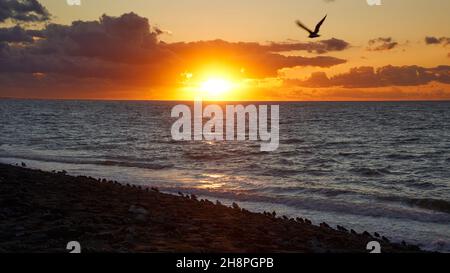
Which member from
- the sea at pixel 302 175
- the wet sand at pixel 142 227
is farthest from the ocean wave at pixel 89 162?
the wet sand at pixel 142 227

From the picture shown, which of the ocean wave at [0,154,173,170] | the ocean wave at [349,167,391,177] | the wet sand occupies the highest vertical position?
the wet sand

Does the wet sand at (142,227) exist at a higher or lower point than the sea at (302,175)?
higher

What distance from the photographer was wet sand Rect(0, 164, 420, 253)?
10.2 metres

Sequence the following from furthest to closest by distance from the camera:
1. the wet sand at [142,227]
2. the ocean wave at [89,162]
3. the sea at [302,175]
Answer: the ocean wave at [89,162]
the sea at [302,175]
the wet sand at [142,227]

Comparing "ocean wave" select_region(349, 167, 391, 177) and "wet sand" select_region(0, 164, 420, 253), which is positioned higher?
"wet sand" select_region(0, 164, 420, 253)

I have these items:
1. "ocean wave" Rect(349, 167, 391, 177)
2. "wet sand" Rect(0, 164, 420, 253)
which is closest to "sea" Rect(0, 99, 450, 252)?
"ocean wave" Rect(349, 167, 391, 177)

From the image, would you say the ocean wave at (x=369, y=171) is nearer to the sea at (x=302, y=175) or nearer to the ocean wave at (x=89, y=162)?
the sea at (x=302, y=175)

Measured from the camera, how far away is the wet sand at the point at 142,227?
33.6 feet

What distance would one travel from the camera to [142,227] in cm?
1190

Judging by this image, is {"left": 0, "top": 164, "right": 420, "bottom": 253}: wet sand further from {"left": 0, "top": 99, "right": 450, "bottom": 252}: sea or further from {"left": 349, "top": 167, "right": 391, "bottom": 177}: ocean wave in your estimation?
{"left": 349, "top": 167, "right": 391, "bottom": 177}: ocean wave

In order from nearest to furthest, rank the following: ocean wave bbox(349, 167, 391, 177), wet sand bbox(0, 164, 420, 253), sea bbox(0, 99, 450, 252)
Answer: wet sand bbox(0, 164, 420, 253) → sea bbox(0, 99, 450, 252) → ocean wave bbox(349, 167, 391, 177)
